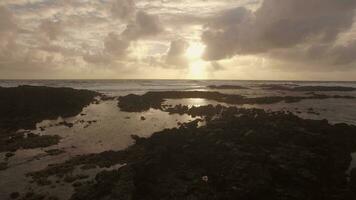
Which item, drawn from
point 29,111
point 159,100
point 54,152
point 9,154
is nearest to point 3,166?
point 9,154

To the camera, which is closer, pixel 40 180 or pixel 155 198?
pixel 155 198

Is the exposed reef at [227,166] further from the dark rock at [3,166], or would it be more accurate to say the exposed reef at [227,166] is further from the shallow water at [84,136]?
the dark rock at [3,166]

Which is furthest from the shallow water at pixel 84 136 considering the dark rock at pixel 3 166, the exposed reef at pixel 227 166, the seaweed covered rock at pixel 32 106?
the seaweed covered rock at pixel 32 106

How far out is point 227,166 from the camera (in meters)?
31.5

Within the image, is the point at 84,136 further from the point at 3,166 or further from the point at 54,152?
the point at 3,166

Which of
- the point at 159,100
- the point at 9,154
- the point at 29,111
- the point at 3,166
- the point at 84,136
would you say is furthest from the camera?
the point at 159,100

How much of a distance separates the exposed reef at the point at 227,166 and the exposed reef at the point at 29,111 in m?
11.7

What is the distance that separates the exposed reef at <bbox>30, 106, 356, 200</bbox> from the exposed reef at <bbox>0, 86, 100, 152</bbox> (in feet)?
38.5

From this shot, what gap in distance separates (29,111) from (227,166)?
49429 mm

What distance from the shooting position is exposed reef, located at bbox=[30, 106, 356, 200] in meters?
26.2

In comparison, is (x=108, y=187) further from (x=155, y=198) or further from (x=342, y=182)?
(x=342, y=182)

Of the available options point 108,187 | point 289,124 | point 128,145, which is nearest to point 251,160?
point 108,187

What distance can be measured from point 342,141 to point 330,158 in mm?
8313

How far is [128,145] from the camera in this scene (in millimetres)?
42844
